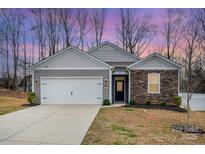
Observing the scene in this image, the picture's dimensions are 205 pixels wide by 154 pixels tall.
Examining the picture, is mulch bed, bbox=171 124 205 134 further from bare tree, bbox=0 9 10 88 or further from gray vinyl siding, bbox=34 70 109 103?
bare tree, bbox=0 9 10 88

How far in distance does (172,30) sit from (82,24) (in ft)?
14.9

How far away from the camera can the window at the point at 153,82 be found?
618 inches

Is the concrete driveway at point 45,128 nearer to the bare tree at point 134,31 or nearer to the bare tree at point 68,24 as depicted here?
the bare tree at point 68,24

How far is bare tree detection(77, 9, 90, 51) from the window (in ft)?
13.3

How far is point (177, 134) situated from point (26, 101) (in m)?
10.1

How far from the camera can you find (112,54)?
1819cm

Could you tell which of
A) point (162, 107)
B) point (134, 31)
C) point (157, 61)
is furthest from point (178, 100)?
point (134, 31)

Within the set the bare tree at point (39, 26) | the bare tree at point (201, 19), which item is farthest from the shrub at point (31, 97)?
the bare tree at point (201, 19)

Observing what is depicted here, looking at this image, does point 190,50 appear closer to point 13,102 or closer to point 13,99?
point 13,102

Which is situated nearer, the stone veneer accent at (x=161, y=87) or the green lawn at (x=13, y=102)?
the green lawn at (x=13, y=102)

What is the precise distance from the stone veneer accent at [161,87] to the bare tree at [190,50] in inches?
86.8

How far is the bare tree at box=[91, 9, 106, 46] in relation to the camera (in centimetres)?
1385

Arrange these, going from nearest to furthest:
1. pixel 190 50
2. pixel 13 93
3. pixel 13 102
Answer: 1. pixel 190 50
2. pixel 13 102
3. pixel 13 93
